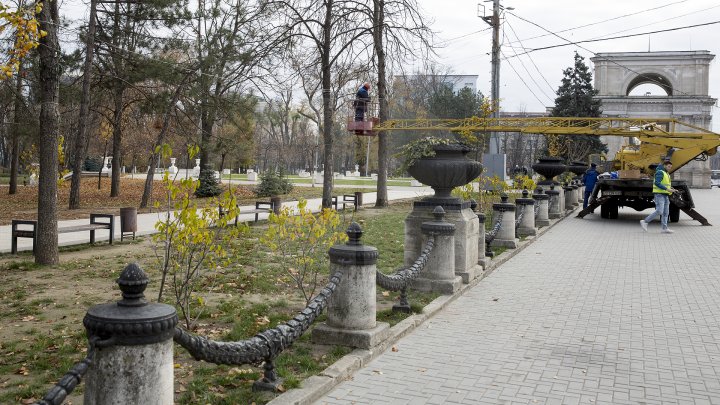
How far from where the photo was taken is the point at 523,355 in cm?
587

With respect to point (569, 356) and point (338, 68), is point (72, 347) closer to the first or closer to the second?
point (569, 356)

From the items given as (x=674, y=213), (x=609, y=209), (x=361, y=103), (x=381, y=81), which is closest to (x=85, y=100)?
(x=361, y=103)

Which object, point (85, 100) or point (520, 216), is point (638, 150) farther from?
point (85, 100)

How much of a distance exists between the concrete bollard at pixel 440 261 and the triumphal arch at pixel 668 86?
5495 cm

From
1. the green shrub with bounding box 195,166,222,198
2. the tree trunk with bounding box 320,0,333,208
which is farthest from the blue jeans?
the green shrub with bounding box 195,166,222,198

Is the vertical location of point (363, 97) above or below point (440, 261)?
above

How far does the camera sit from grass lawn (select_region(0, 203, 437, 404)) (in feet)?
15.9

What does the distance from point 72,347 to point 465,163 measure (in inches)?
223

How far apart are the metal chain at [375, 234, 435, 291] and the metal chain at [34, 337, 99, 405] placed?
365 centimetres

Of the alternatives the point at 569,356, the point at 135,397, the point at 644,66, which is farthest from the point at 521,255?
the point at 644,66

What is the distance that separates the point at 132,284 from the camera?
3.10 metres

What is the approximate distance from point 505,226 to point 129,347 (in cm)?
1096

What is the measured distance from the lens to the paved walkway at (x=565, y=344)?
490cm

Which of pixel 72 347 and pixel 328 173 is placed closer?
pixel 72 347
